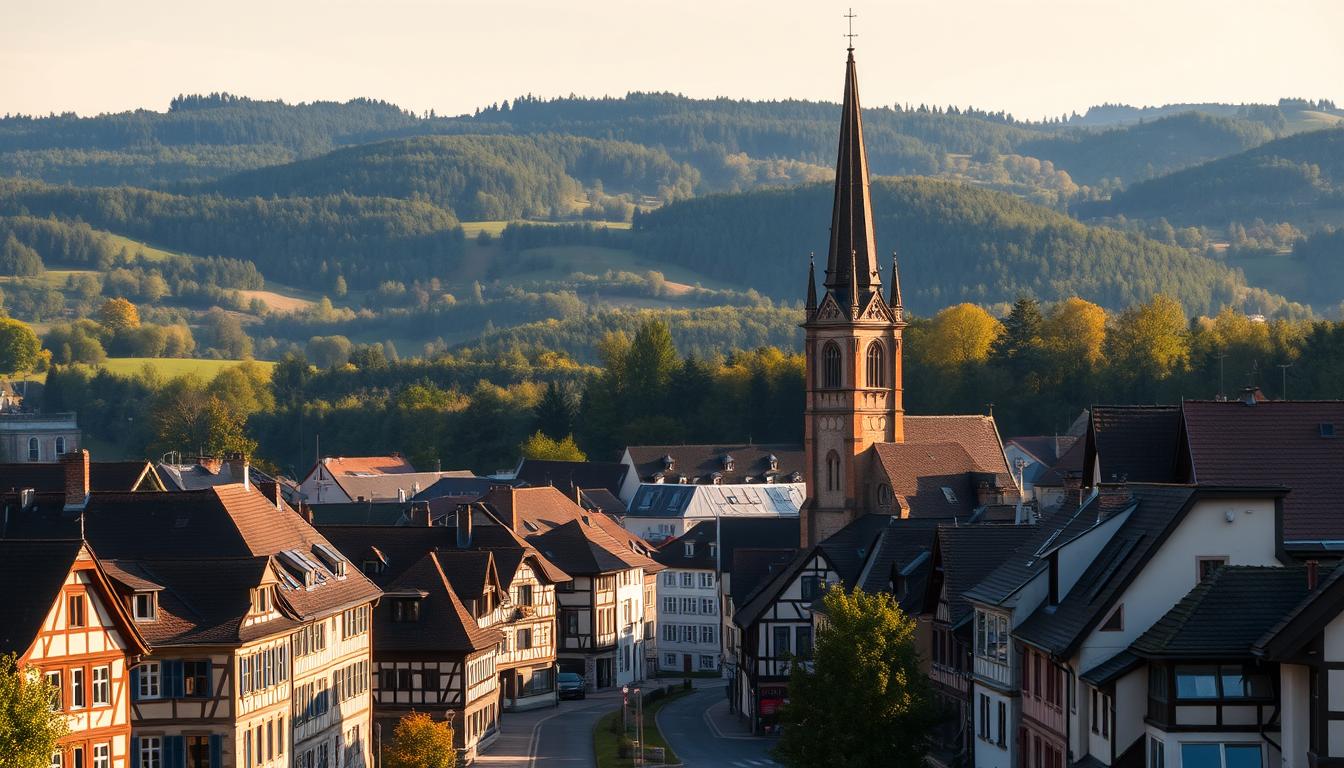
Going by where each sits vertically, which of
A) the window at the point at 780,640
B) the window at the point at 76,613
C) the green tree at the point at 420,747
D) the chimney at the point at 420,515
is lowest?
the green tree at the point at 420,747

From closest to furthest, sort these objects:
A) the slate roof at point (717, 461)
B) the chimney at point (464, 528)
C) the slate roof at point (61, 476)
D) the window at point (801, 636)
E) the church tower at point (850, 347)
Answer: the slate roof at point (61, 476) < the window at point (801, 636) < the chimney at point (464, 528) < the church tower at point (850, 347) < the slate roof at point (717, 461)

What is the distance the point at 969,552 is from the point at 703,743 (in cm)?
2824

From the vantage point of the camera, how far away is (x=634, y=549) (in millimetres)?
129750

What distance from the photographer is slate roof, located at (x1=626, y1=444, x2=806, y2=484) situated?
16362 centimetres

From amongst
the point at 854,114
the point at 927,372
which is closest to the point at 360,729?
the point at 854,114

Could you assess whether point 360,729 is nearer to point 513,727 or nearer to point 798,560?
point 513,727

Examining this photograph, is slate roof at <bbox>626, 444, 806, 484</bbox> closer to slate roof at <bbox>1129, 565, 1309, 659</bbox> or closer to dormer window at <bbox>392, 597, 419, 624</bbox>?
dormer window at <bbox>392, 597, 419, 624</bbox>

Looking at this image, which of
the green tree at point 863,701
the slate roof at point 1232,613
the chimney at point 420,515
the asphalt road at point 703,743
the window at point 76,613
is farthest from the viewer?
the chimney at point 420,515

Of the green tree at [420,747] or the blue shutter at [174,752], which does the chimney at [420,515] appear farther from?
the blue shutter at [174,752]

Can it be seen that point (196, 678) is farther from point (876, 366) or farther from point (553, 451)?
point (553, 451)

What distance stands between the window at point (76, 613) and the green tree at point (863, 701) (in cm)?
1721

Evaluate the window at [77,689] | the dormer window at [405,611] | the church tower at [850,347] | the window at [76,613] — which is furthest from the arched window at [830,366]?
the window at [76,613]

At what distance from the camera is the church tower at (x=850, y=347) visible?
121938mm

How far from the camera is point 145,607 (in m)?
61.1
